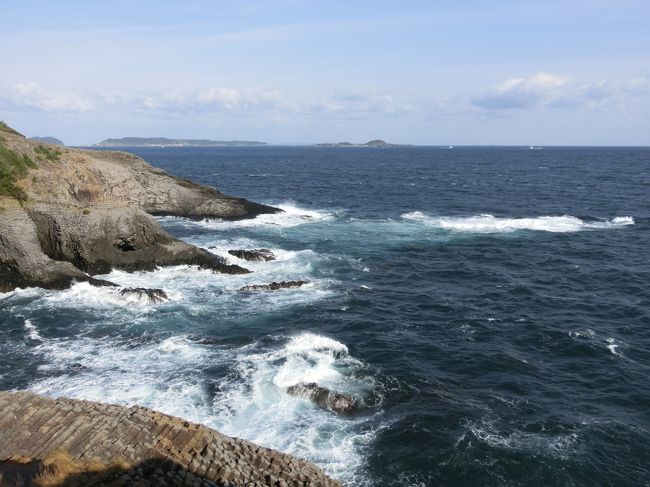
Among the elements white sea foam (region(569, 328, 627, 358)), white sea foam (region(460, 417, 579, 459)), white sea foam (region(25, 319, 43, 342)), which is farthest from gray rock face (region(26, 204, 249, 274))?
white sea foam (region(460, 417, 579, 459))

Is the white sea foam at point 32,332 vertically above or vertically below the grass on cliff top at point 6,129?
below

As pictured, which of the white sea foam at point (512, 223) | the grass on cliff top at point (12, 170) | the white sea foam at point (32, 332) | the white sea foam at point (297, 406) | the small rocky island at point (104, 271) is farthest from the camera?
the white sea foam at point (512, 223)

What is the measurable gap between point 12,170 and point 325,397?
43.2m

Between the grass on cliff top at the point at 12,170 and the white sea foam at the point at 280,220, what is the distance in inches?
858

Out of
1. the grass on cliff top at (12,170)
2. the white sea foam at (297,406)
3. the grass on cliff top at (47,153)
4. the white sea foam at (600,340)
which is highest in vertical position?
the grass on cliff top at (47,153)

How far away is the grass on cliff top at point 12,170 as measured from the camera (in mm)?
48250

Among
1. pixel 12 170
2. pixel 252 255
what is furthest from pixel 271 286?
pixel 12 170

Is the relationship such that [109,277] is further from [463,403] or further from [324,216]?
[324,216]

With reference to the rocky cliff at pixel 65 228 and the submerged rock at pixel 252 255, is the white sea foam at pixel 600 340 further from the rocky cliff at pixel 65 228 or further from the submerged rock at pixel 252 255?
the submerged rock at pixel 252 255

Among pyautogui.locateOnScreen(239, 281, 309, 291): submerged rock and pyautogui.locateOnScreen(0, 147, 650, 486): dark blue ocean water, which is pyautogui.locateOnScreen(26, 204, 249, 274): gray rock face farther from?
pyautogui.locateOnScreen(239, 281, 309, 291): submerged rock

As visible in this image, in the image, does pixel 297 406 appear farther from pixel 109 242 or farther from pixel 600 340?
pixel 109 242

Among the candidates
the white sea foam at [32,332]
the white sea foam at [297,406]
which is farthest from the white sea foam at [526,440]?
the white sea foam at [32,332]

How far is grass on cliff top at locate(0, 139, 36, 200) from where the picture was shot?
158 feet

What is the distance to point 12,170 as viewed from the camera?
5300 cm
